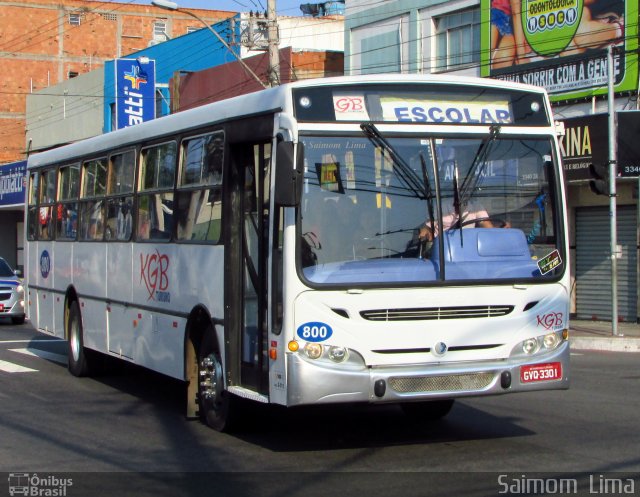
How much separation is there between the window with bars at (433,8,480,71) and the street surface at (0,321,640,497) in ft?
46.5

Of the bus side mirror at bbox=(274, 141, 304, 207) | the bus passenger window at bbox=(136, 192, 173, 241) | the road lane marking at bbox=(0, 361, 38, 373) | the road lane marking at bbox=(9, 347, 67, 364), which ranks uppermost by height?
the bus side mirror at bbox=(274, 141, 304, 207)

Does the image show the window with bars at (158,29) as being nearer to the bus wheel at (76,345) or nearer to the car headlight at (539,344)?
the bus wheel at (76,345)

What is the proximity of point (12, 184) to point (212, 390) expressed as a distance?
37.5m

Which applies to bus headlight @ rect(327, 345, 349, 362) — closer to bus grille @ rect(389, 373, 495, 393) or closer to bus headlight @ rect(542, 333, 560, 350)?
bus grille @ rect(389, 373, 495, 393)

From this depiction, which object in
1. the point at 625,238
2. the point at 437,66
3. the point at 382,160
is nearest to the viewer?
the point at 382,160

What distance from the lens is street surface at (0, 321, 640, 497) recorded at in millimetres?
7492

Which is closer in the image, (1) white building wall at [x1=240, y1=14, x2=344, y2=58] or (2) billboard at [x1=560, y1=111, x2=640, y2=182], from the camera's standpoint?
(2) billboard at [x1=560, y1=111, x2=640, y2=182]

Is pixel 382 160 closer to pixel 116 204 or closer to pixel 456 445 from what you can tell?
pixel 456 445

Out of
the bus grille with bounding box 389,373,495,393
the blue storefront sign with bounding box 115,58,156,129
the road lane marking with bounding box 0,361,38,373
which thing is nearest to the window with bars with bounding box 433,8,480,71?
the blue storefront sign with bounding box 115,58,156,129

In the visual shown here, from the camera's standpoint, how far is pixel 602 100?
2125 centimetres

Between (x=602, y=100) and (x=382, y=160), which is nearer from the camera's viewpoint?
(x=382, y=160)

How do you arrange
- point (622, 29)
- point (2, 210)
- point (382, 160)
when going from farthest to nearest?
point (2, 210) < point (622, 29) < point (382, 160)

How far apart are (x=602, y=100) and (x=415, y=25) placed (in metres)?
7.22

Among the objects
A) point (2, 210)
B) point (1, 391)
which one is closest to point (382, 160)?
point (1, 391)
